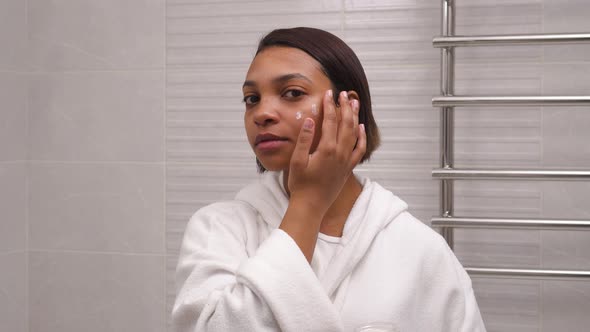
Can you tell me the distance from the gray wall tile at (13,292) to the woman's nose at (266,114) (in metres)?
1.15

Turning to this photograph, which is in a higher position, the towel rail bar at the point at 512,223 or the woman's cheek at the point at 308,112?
the woman's cheek at the point at 308,112

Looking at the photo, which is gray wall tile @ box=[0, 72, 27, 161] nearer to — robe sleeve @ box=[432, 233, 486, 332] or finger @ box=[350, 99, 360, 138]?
finger @ box=[350, 99, 360, 138]

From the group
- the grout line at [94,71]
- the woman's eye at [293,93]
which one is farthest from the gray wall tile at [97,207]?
the woman's eye at [293,93]

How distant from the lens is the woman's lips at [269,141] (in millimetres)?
1021

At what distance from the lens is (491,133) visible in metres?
1.60

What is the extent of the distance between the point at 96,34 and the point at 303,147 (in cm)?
108

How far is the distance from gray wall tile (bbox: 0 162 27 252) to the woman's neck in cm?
105

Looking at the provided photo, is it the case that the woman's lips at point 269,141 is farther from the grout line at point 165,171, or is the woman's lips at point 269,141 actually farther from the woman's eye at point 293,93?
the grout line at point 165,171

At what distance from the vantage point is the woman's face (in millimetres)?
1017

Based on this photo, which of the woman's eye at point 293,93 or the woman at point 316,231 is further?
the woman's eye at point 293,93

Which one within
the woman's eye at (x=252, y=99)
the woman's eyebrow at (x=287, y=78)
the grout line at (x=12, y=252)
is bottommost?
the grout line at (x=12, y=252)

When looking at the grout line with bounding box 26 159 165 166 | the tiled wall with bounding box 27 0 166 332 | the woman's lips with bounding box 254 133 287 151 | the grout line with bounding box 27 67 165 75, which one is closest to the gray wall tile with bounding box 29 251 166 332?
the tiled wall with bounding box 27 0 166 332

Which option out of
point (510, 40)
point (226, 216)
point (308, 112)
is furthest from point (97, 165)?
point (510, 40)

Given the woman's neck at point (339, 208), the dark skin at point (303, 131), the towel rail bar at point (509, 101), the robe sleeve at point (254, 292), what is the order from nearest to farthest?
the robe sleeve at point (254, 292) < the dark skin at point (303, 131) < the woman's neck at point (339, 208) < the towel rail bar at point (509, 101)
